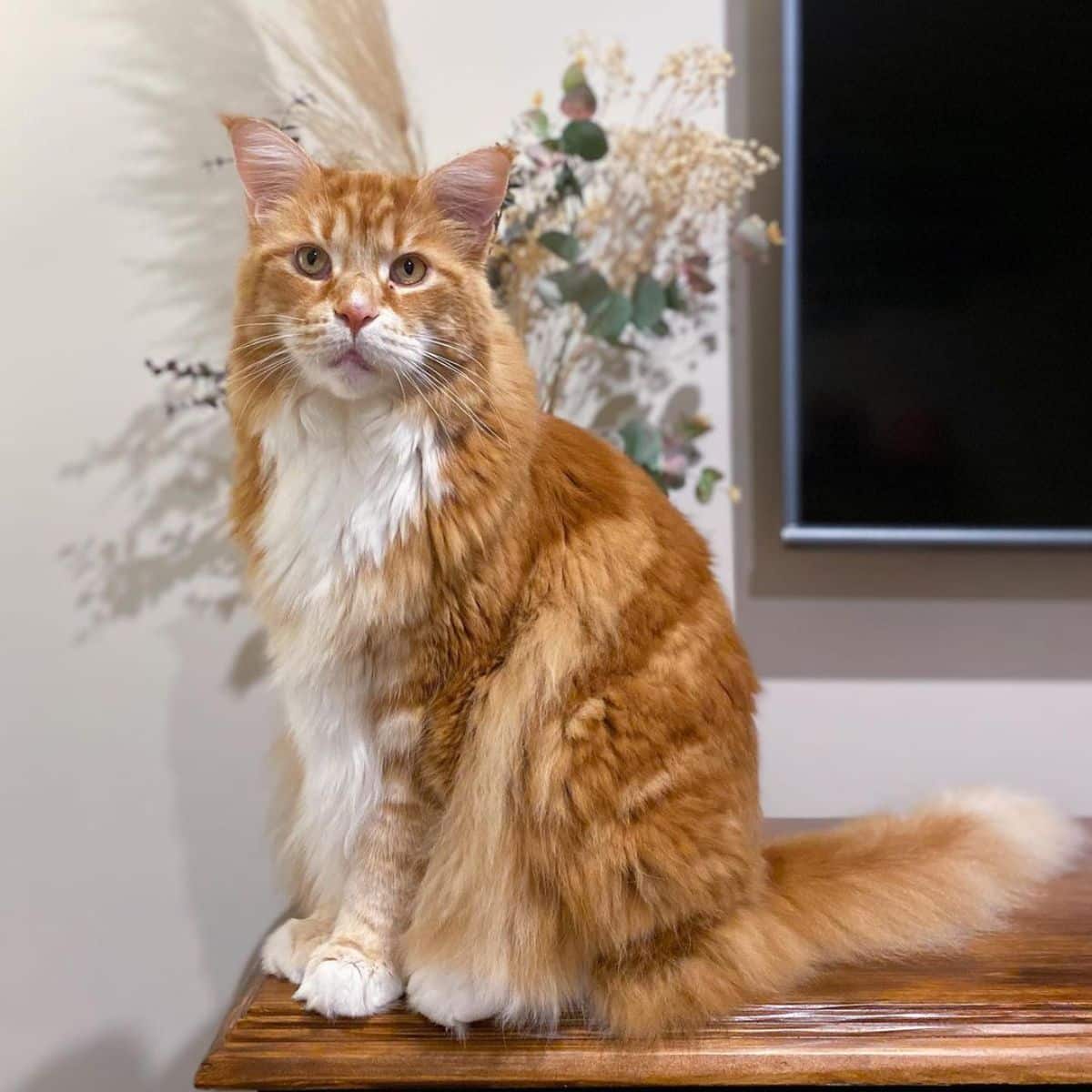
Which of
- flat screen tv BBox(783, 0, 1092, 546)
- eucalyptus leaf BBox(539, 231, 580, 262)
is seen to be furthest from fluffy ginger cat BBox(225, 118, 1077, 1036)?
flat screen tv BBox(783, 0, 1092, 546)

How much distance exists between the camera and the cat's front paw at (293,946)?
0.85 metres

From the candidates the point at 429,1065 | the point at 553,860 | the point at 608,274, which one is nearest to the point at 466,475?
the point at 553,860

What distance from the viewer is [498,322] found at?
84cm

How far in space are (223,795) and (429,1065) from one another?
2.33 feet

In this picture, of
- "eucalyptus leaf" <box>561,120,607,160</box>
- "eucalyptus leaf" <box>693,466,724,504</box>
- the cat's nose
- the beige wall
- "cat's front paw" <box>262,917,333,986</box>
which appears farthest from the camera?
the beige wall

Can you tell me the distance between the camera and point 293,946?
34.3 inches

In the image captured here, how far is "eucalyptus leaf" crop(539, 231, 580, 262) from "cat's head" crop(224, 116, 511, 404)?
351 mm

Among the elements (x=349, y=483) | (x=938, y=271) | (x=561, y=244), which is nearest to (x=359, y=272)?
(x=349, y=483)

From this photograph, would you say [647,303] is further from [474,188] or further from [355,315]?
[355,315]

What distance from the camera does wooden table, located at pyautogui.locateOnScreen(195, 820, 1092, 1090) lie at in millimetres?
765

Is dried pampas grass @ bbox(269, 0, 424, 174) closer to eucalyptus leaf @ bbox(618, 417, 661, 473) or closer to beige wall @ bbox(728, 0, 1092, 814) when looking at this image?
eucalyptus leaf @ bbox(618, 417, 661, 473)

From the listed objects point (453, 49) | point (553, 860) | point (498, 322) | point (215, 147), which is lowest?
point (553, 860)

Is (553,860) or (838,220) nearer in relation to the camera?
(553,860)

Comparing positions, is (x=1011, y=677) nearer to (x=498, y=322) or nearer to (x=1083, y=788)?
(x=1083, y=788)
